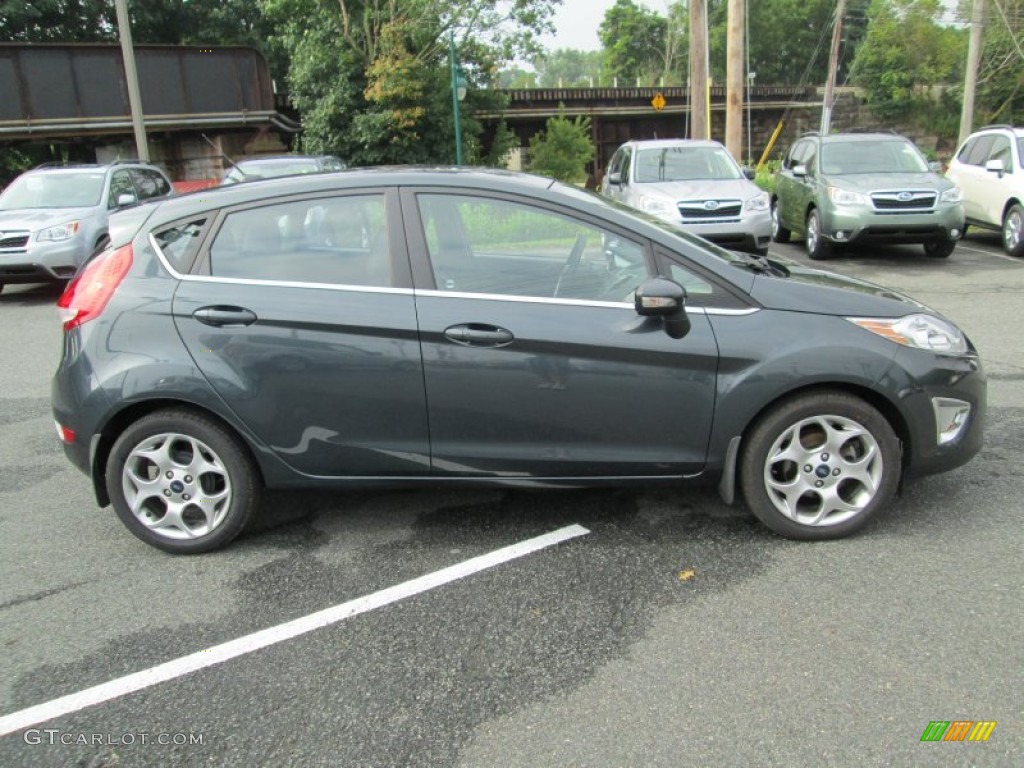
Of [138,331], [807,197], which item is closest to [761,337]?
[138,331]

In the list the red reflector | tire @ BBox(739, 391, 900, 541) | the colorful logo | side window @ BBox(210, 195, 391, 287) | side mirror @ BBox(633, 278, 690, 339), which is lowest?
the colorful logo

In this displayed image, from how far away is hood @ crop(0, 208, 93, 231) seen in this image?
1046 centimetres

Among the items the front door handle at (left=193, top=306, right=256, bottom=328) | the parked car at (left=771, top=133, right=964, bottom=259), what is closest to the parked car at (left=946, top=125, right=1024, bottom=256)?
the parked car at (left=771, top=133, right=964, bottom=259)

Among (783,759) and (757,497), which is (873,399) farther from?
(783,759)

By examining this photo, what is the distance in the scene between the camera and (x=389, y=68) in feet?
65.0

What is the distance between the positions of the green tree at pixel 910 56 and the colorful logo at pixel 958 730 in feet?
150

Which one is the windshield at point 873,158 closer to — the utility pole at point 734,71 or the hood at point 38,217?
the utility pole at point 734,71

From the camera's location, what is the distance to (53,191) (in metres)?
11.4

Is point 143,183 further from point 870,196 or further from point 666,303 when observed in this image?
point 666,303

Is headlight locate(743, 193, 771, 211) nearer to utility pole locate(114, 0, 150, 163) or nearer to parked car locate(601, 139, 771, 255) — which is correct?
parked car locate(601, 139, 771, 255)

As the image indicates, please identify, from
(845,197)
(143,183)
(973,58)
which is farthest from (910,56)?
(143,183)

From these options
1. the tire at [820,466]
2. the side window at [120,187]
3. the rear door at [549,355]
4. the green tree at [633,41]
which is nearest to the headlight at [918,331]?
the tire at [820,466]

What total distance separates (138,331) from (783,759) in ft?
9.86

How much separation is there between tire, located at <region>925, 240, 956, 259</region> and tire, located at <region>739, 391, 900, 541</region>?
955 cm
